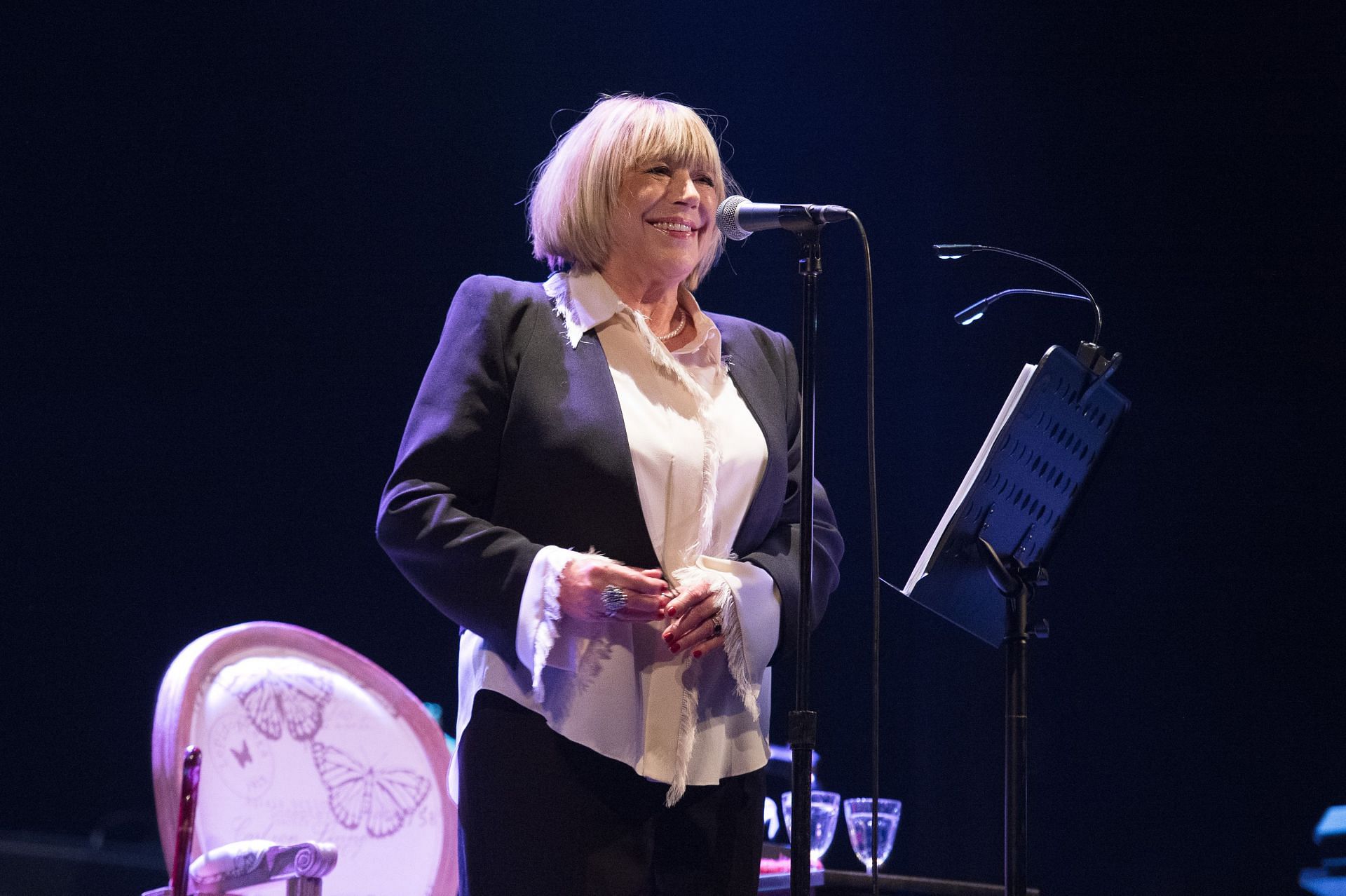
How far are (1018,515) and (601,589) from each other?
24.0 inches

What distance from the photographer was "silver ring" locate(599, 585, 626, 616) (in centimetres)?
134

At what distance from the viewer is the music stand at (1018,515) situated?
153 cm

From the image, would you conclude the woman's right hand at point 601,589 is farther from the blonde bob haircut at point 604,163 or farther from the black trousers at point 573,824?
the blonde bob haircut at point 604,163

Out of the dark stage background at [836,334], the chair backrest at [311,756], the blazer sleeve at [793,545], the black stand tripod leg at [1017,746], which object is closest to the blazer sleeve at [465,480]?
the blazer sleeve at [793,545]

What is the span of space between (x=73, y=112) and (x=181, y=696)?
2.37m

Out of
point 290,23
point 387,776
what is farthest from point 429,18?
point 387,776

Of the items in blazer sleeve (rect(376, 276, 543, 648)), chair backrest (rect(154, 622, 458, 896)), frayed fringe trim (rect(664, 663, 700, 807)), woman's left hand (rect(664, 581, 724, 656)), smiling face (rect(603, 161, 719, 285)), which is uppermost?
smiling face (rect(603, 161, 719, 285))

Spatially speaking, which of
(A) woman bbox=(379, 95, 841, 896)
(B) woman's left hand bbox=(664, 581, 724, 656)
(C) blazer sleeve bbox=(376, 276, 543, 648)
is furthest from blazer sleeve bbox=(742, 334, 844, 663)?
(C) blazer sleeve bbox=(376, 276, 543, 648)

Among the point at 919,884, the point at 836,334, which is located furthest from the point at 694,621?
the point at 836,334

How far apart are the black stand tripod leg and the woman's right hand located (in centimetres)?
55

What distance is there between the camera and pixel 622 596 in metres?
1.34

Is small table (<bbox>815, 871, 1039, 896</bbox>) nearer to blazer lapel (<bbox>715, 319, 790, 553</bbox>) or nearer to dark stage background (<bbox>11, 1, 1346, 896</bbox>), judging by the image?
blazer lapel (<bbox>715, 319, 790, 553</bbox>)

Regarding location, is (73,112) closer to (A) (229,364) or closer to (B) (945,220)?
(A) (229,364)

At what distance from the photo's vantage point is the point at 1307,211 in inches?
121
